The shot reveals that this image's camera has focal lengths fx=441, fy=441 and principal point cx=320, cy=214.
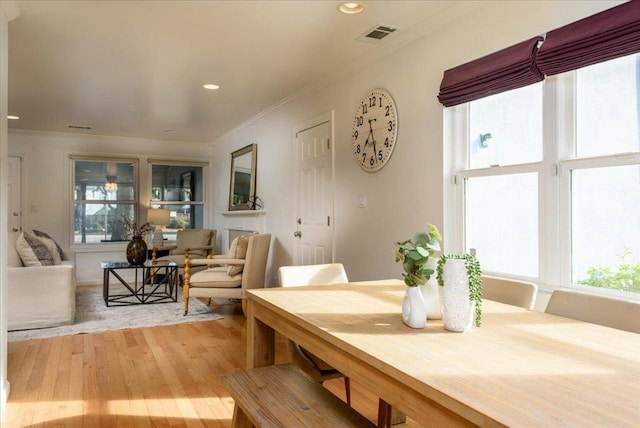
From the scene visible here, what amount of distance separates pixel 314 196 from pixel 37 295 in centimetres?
279

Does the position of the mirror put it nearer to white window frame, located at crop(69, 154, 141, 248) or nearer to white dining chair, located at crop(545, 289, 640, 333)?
white window frame, located at crop(69, 154, 141, 248)

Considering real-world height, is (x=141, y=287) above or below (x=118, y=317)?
above

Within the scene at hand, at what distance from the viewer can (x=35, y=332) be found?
157 inches

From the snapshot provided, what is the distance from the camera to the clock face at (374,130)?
3332mm

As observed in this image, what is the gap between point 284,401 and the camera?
147cm

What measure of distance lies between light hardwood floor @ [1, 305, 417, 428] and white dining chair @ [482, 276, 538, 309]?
0.84 m

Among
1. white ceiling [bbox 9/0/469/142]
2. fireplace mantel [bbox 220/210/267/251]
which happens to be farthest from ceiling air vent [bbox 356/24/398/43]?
fireplace mantel [bbox 220/210/267/251]

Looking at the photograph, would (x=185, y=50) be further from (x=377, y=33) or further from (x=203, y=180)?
(x=203, y=180)

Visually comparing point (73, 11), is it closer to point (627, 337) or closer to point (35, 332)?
point (35, 332)

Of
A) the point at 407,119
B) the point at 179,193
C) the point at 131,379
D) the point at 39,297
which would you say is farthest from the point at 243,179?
the point at 131,379

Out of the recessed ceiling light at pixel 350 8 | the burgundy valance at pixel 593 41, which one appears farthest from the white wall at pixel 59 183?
the burgundy valance at pixel 593 41

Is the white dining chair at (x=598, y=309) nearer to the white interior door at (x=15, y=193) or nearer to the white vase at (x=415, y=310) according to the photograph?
the white vase at (x=415, y=310)

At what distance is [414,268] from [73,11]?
275 centimetres

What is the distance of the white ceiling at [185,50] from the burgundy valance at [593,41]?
2.34 ft
